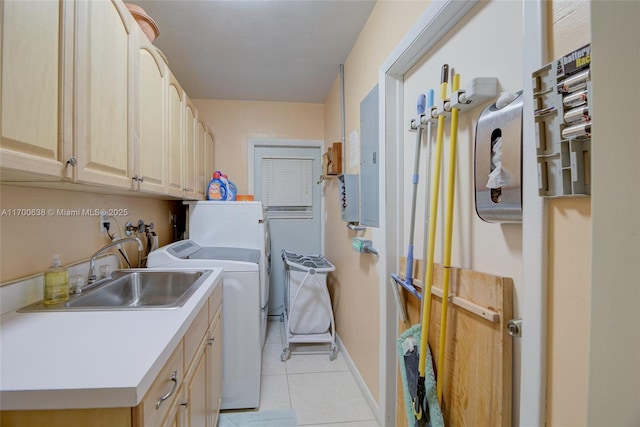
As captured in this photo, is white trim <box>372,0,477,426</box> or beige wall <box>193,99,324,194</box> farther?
beige wall <box>193,99,324,194</box>

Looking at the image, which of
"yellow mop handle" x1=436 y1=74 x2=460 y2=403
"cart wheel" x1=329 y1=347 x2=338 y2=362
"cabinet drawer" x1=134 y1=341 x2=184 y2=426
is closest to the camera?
"cabinet drawer" x1=134 y1=341 x2=184 y2=426

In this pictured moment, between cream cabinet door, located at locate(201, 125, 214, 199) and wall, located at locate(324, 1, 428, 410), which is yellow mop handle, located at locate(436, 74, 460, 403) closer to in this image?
wall, located at locate(324, 1, 428, 410)

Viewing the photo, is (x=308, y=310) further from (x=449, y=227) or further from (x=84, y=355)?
(x=84, y=355)

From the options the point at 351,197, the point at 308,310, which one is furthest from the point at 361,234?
the point at 308,310

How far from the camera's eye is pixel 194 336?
1.12 metres

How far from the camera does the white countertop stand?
0.59m

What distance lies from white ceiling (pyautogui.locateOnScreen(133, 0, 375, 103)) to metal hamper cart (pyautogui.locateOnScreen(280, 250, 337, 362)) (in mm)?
1729

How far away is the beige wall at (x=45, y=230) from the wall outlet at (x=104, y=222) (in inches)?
1.2

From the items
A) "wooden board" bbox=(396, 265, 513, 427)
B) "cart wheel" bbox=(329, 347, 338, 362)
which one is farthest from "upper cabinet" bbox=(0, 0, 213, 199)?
"cart wheel" bbox=(329, 347, 338, 362)

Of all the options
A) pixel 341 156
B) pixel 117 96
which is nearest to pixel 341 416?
pixel 341 156

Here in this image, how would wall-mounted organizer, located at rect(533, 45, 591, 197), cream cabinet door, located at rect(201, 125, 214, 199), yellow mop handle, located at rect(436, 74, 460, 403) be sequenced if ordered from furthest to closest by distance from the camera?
cream cabinet door, located at rect(201, 125, 214, 199) → yellow mop handle, located at rect(436, 74, 460, 403) → wall-mounted organizer, located at rect(533, 45, 591, 197)

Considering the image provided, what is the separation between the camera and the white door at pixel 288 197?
3.32 metres

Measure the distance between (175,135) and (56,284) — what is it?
1.09 metres

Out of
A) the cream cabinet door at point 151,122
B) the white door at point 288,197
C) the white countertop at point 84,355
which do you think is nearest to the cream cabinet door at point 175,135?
the cream cabinet door at point 151,122
